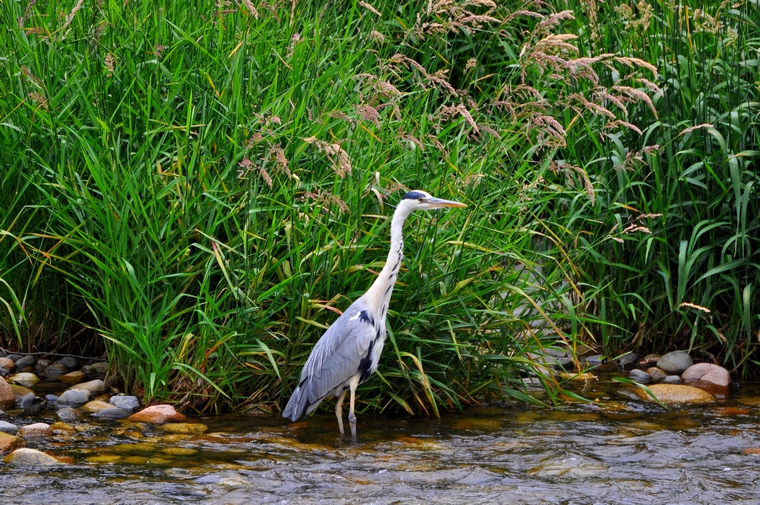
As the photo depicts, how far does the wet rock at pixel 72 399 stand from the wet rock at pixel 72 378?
29 centimetres

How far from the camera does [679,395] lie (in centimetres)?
527

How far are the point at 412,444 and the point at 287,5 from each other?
3273 mm

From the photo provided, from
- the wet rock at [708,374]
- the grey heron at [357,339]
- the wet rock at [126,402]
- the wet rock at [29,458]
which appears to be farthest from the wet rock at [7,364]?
the wet rock at [708,374]

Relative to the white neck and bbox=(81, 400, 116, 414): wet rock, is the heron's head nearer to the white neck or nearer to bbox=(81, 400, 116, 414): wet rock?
the white neck

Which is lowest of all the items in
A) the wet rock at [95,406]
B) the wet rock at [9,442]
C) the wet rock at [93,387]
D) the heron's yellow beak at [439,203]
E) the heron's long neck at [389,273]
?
the wet rock at [9,442]

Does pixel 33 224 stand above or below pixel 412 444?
above

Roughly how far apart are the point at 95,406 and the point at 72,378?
52 centimetres

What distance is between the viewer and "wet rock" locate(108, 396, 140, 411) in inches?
185

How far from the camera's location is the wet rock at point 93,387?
4930mm

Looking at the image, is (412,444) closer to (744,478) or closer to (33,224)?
(744,478)

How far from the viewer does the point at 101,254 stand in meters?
4.73

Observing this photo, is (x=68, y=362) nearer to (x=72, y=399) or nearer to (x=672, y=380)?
(x=72, y=399)

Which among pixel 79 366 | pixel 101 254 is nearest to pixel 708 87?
pixel 101 254

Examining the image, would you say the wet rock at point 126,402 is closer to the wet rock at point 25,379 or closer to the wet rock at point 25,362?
the wet rock at point 25,379
